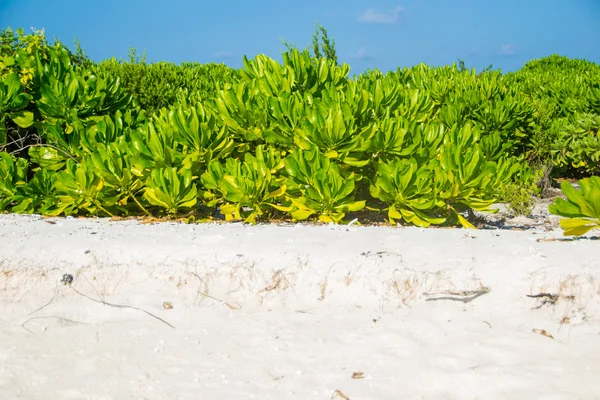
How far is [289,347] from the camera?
3.24m

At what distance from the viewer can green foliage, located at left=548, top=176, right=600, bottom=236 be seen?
13.2 feet

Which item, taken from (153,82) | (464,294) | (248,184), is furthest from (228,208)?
(153,82)

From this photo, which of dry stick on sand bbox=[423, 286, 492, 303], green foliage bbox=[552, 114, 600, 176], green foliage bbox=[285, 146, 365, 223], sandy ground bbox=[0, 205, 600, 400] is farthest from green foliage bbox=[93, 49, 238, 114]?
dry stick on sand bbox=[423, 286, 492, 303]

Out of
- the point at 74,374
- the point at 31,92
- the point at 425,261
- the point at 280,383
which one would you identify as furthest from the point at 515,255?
the point at 31,92

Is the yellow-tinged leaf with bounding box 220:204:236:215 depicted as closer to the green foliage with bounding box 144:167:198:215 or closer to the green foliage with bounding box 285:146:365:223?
the green foliage with bounding box 144:167:198:215

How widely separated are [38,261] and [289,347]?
71.2 inches

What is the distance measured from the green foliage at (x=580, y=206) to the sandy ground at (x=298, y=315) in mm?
117

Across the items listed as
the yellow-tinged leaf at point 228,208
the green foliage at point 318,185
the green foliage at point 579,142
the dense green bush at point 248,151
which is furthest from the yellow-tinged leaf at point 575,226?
the green foliage at point 579,142

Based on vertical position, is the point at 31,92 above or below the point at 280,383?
above

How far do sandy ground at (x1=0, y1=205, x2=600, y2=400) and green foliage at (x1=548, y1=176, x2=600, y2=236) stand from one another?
12cm

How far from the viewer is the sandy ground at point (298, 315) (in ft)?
Result: 9.50

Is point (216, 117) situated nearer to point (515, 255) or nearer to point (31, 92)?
point (31, 92)

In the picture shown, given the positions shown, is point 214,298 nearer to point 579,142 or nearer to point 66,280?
point 66,280

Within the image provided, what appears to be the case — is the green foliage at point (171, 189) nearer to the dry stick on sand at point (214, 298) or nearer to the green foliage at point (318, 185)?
the green foliage at point (318, 185)
